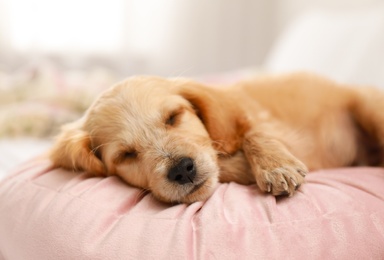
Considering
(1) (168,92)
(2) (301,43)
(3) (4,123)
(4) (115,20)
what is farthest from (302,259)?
(4) (115,20)

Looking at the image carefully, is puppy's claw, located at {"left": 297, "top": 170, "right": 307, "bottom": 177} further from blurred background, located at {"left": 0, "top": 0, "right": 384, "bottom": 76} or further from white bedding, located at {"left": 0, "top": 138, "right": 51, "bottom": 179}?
blurred background, located at {"left": 0, "top": 0, "right": 384, "bottom": 76}

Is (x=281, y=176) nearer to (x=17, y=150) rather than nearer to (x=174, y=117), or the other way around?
(x=174, y=117)

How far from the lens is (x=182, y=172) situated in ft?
4.39

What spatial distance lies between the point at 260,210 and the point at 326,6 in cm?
355

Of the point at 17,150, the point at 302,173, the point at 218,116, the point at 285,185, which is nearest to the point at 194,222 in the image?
the point at 285,185

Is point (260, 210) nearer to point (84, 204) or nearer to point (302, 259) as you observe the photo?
point (302, 259)

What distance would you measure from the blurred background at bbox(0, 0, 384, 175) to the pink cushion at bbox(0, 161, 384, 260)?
59.3 inches

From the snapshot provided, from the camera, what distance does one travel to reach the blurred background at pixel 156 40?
2.97 meters

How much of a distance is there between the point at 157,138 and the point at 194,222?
0.35 meters

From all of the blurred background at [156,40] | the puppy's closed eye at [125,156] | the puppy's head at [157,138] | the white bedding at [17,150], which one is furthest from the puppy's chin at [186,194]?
the blurred background at [156,40]

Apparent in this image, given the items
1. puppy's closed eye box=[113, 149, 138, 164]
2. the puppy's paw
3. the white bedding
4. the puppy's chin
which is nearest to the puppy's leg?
the puppy's paw

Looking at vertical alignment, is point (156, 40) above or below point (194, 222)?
below

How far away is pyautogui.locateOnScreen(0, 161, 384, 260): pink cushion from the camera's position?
1.09 m

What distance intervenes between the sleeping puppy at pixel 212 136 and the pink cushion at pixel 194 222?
→ 0.08 m
